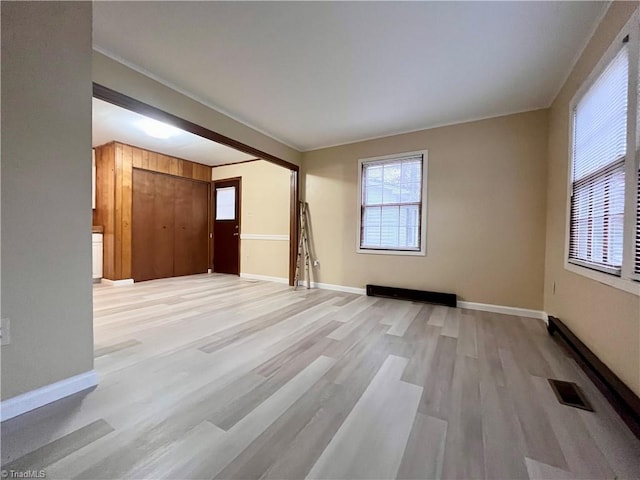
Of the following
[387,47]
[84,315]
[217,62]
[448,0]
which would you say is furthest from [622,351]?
[217,62]

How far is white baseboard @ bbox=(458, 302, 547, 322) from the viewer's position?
3.01 metres

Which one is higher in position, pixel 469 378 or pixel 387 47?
pixel 387 47

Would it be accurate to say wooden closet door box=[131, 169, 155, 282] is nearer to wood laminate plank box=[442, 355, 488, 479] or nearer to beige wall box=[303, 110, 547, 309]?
beige wall box=[303, 110, 547, 309]

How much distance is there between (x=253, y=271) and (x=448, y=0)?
5010 mm

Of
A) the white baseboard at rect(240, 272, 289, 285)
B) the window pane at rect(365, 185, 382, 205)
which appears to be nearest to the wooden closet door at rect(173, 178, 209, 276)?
the white baseboard at rect(240, 272, 289, 285)

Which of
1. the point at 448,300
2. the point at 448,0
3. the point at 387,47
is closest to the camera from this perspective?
the point at 448,0

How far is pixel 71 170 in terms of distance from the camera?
1469 millimetres

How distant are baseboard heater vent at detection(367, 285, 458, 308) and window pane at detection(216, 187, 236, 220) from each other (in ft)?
12.1

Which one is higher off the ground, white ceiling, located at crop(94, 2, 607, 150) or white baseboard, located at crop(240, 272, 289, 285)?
white ceiling, located at crop(94, 2, 607, 150)

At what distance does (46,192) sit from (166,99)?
1744 mm

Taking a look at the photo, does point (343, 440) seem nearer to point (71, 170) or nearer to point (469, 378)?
point (469, 378)

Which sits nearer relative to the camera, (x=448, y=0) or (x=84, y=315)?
(x=84, y=315)

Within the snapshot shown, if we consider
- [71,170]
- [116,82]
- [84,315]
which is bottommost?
[84,315]

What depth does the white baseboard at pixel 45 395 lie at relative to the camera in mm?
1271
